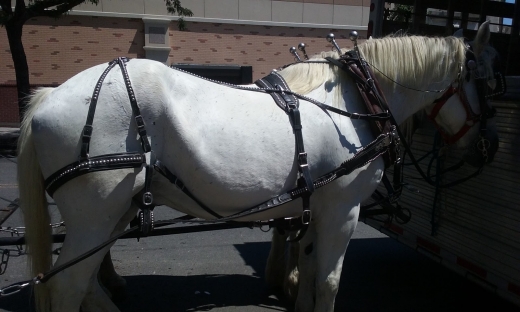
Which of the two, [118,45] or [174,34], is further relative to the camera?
[174,34]

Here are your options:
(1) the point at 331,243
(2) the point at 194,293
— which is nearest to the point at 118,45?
(2) the point at 194,293

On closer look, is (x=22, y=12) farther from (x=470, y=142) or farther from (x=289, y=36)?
(x=470, y=142)

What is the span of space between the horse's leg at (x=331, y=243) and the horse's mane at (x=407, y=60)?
2.95ft

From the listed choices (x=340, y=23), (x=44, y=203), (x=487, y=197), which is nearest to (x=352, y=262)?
(x=487, y=197)

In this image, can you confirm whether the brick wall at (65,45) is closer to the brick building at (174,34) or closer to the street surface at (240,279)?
the brick building at (174,34)

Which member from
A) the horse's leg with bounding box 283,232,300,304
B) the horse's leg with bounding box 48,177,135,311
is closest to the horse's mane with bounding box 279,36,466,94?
the horse's leg with bounding box 48,177,135,311

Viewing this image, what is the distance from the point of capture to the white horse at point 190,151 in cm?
245

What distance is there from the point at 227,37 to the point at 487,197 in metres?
16.9

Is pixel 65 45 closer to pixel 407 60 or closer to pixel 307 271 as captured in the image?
pixel 307 271

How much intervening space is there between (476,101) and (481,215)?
33.1 inches

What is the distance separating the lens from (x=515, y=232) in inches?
130

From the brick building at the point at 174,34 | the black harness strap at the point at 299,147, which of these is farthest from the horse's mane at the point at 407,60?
the brick building at the point at 174,34

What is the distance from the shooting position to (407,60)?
3258 millimetres

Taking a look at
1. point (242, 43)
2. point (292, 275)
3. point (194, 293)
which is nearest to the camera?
point (292, 275)
